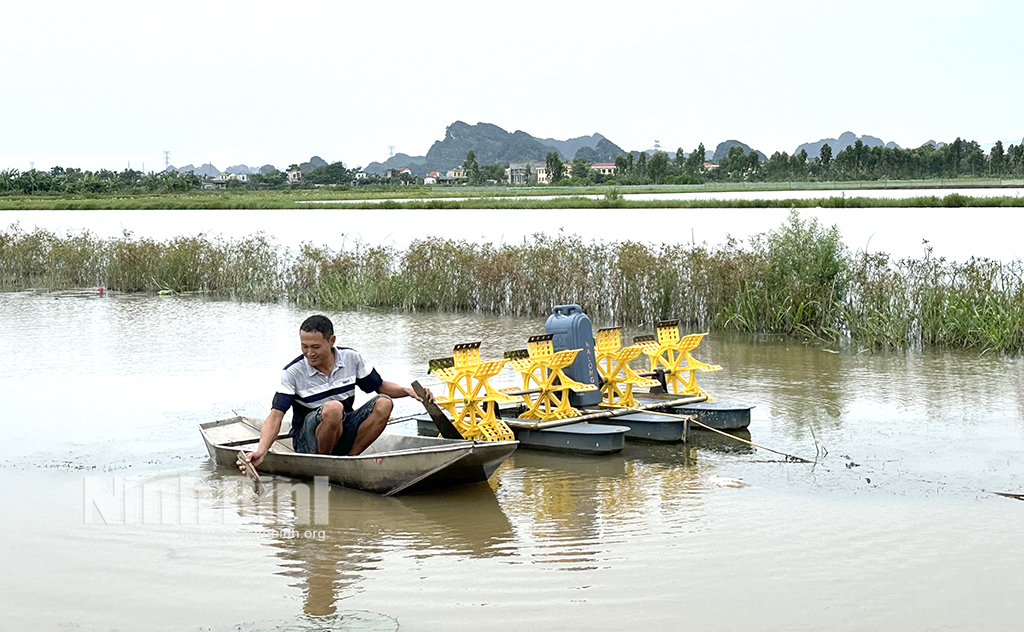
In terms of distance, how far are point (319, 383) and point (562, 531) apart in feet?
6.25

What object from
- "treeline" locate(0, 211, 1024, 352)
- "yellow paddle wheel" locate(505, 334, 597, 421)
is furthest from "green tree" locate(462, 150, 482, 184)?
"yellow paddle wheel" locate(505, 334, 597, 421)

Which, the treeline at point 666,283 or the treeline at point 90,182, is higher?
the treeline at point 90,182

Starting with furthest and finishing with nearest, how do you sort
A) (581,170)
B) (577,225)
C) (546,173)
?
(546,173) < (581,170) < (577,225)

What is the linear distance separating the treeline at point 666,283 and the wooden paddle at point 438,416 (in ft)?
24.9

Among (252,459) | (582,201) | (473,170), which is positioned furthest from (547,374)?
(473,170)

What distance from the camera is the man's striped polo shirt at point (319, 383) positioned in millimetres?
7238

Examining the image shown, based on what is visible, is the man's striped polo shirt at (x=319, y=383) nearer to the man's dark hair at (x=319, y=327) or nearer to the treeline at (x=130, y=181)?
the man's dark hair at (x=319, y=327)

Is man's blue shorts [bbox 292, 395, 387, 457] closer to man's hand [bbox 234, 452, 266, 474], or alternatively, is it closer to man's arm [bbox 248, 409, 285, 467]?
man's arm [bbox 248, 409, 285, 467]

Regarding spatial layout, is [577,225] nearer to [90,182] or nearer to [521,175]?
[90,182]

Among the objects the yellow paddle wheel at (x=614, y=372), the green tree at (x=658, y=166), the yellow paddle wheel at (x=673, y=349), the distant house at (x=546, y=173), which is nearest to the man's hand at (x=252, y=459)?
the yellow paddle wheel at (x=614, y=372)

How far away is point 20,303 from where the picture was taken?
66.7ft

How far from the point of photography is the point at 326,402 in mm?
7297

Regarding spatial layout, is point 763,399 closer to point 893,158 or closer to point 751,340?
point 751,340

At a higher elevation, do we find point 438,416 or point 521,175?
point 521,175
